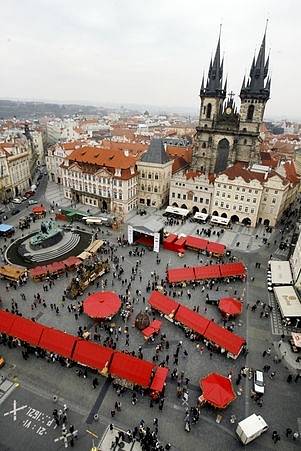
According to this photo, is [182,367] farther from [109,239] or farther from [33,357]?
[109,239]

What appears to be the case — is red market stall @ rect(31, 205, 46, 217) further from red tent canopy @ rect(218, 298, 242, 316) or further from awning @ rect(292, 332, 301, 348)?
awning @ rect(292, 332, 301, 348)

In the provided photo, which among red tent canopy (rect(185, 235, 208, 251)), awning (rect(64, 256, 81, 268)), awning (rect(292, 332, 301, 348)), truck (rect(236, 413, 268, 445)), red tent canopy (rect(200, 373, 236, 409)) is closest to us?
truck (rect(236, 413, 268, 445))

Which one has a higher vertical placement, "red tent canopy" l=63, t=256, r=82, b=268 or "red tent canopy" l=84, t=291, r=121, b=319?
"red tent canopy" l=84, t=291, r=121, b=319

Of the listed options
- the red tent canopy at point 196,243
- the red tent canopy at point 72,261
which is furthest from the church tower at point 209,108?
the red tent canopy at point 72,261

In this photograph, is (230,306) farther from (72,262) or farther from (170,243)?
(72,262)

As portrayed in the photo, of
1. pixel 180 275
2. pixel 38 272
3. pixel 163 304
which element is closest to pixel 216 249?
pixel 180 275

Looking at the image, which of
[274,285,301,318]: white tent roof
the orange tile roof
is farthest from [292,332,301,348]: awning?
the orange tile roof

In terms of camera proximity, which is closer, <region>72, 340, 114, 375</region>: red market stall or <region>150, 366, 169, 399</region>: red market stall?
<region>150, 366, 169, 399</region>: red market stall
